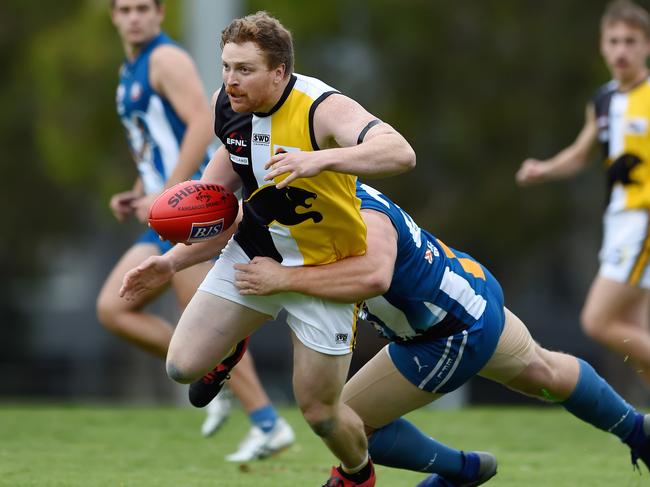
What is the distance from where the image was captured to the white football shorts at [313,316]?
206 inches

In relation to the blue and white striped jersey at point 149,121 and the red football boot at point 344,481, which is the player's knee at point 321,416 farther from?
the blue and white striped jersey at point 149,121

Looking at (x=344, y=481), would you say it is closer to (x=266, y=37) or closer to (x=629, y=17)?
(x=266, y=37)

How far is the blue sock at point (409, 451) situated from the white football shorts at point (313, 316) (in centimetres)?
54

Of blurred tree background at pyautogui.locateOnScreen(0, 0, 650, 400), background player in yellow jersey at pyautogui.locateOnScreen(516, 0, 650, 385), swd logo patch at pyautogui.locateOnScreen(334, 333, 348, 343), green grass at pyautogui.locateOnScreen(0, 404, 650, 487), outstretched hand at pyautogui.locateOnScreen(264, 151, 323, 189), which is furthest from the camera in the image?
blurred tree background at pyautogui.locateOnScreen(0, 0, 650, 400)

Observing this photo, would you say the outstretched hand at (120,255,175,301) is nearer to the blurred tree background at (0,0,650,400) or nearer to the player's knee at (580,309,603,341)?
the player's knee at (580,309,603,341)

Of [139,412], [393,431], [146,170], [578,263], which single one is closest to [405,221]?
[393,431]

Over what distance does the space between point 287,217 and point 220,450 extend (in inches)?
118

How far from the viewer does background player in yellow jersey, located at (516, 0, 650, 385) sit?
26.8 feet

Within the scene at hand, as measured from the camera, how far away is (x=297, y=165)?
4.60m

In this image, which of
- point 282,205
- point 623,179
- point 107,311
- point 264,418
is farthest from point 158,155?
point 623,179

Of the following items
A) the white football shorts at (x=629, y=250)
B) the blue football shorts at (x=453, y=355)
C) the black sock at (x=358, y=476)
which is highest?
the blue football shorts at (x=453, y=355)

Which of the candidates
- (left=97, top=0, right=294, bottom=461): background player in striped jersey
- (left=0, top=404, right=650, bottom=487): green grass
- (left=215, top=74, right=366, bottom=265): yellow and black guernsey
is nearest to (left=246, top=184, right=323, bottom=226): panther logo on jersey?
(left=215, top=74, right=366, bottom=265): yellow and black guernsey

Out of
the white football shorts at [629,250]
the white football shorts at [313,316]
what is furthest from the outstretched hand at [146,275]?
the white football shorts at [629,250]

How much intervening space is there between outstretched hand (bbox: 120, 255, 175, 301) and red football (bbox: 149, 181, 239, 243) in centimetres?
14
